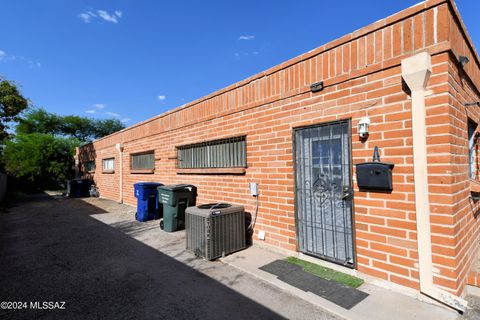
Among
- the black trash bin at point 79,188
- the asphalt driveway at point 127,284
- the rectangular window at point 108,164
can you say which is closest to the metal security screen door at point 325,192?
the asphalt driveway at point 127,284

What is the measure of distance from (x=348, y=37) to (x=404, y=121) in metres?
1.47

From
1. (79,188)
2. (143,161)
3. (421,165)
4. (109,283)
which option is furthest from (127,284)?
(79,188)

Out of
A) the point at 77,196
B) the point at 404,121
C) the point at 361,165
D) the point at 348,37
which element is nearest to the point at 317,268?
the point at 361,165

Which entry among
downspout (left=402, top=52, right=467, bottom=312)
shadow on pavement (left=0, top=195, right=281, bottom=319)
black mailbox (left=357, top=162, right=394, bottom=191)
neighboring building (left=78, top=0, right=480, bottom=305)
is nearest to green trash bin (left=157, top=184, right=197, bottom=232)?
shadow on pavement (left=0, top=195, right=281, bottom=319)

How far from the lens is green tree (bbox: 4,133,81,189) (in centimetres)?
1897

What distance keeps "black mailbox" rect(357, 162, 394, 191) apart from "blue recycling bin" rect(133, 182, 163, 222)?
6323mm

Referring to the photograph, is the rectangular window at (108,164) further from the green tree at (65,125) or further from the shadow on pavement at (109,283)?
the green tree at (65,125)

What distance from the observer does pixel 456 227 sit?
288 centimetres

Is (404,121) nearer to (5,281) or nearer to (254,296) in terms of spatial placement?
(254,296)

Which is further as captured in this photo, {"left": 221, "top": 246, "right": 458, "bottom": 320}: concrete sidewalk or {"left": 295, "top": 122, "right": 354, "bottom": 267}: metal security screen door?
{"left": 295, "top": 122, "right": 354, "bottom": 267}: metal security screen door

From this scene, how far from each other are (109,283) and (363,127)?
4.17 meters

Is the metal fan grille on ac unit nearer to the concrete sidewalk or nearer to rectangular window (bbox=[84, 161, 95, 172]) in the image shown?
the concrete sidewalk

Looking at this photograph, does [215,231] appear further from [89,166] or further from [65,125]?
[65,125]

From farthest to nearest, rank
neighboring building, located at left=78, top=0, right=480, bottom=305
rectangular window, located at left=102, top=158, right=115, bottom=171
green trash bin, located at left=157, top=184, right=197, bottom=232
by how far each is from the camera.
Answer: rectangular window, located at left=102, top=158, right=115, bottom=171 → green trash bin, located at left=157, top=184, right=197, bottom=232 → neighboring building, located at left=78, top=0, right=480, bottom=305
